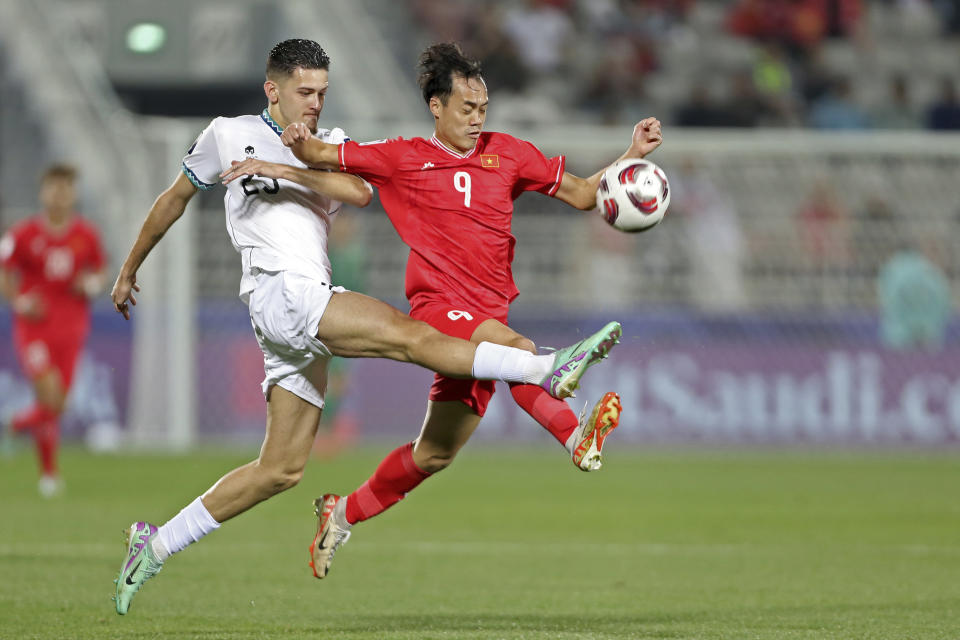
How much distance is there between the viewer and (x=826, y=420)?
1534 cm

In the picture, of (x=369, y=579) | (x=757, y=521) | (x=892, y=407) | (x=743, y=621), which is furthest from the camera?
(x=892, y=407)

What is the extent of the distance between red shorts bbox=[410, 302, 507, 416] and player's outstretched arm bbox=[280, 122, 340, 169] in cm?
68

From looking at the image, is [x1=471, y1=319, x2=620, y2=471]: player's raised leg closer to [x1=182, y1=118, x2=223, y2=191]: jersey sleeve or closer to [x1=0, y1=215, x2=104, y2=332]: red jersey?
[x1=182, y1=118, x2=223, y2=191]: jersey sleeve

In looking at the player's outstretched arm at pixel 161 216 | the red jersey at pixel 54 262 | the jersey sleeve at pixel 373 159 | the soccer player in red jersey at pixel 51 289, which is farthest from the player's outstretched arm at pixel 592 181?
the red jersey at pixel 54 262

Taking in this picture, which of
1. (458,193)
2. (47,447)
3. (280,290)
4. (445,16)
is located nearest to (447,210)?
(458,193)

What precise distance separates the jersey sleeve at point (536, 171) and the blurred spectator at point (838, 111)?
1401 cm

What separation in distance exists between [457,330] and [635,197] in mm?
864

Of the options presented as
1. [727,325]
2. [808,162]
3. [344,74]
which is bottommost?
[727,325]

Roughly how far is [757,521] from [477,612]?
4.14 metres

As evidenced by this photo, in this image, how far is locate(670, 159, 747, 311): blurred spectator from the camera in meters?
15.6

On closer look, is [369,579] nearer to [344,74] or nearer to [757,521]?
[757,521]

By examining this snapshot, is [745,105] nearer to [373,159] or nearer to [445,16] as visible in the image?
[445,16]

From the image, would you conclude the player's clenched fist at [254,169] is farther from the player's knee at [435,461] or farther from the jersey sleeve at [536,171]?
the player's knee at [435,461]

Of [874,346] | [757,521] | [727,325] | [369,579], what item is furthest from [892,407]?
[369,579]
